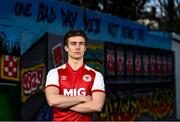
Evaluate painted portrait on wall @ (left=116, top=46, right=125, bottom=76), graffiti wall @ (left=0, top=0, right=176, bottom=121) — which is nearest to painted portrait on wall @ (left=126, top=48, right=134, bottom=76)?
graffiti wall @ (left=0, top=0, right=176, bottom=121)

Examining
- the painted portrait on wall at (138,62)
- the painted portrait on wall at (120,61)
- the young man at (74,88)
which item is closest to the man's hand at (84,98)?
the young man at (74,88)

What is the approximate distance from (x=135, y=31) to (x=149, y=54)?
41.3 inches

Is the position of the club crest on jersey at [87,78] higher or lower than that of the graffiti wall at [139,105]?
higher

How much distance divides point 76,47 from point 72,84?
11.6 inches

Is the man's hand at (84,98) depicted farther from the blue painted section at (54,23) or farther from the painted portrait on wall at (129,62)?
the painted portrait on wall at (129,62)

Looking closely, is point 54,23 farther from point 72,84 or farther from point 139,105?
point 72,84

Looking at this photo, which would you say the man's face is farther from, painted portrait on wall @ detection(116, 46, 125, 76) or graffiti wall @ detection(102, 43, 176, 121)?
painted portrait on wall @ detection(116, 46, 125, 76)

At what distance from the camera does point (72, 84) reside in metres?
3.92

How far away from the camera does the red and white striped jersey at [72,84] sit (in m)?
3.93

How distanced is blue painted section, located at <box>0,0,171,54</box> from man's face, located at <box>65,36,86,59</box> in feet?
13.4

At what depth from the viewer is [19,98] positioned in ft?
27.1

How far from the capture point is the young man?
3889 millimetres

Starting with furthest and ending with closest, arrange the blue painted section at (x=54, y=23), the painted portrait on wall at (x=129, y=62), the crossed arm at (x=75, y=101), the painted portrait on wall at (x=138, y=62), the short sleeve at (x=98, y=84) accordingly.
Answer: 1. the painted portrait on wall at (x=138, y=62)
2. the painted portrait on wall at (x=129, y=62)
3. the blue painted section at (x=54, y=23)
4. the short sleeve at (x=98, y=84)
5. the crossed arm at (x=75, y=101)

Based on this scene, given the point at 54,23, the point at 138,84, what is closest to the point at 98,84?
the point at 54,23
